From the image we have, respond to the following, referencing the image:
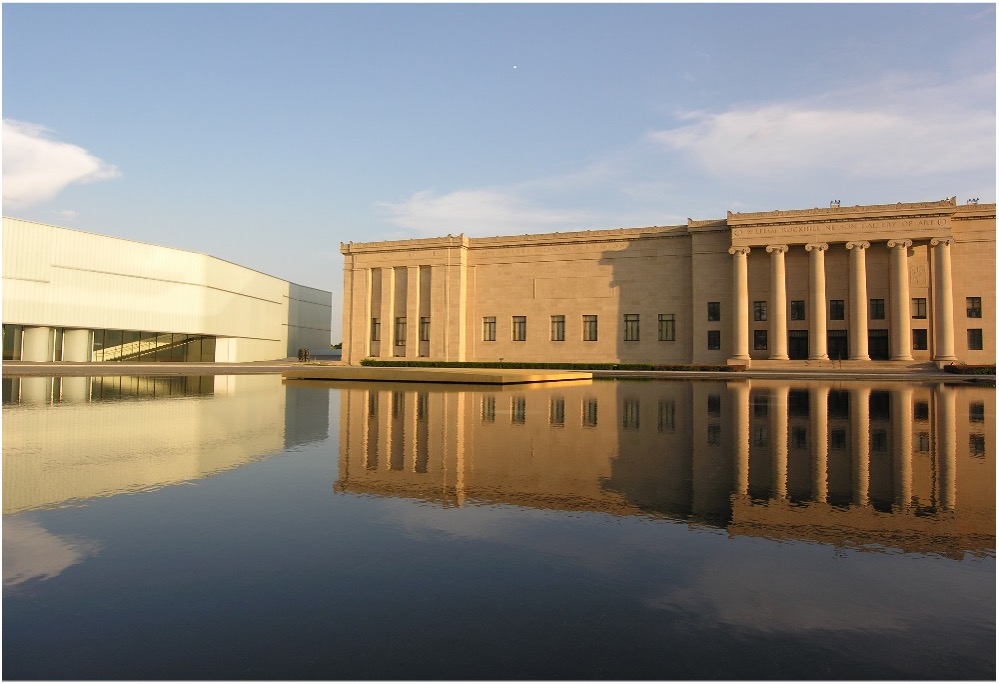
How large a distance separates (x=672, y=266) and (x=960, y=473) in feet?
161

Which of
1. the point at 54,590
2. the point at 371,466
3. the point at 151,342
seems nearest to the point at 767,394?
the point at 371,466

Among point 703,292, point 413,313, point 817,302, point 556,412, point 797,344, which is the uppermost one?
point 703,292

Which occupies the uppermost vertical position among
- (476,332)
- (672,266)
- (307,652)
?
(672,266)

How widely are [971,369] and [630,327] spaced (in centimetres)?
2493

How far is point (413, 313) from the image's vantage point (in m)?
64.9

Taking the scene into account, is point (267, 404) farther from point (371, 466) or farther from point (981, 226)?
point (981, 226)

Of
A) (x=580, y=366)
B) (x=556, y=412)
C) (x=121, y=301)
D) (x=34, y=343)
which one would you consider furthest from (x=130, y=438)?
(x=121, y=301)

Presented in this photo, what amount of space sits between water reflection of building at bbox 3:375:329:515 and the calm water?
10 centimetres

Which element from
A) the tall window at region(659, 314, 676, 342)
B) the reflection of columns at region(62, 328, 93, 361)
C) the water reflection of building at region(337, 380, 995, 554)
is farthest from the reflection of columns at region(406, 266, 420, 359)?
the water reflection of building at region(337, 380, 995, 554)

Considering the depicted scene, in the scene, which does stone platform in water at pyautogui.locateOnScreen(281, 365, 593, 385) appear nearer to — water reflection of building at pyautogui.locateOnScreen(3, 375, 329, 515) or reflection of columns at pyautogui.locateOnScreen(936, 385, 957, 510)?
water reflection of building at pyautogui.locateOnScreen(3, 375, 329, 515)

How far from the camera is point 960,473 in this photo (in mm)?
9445

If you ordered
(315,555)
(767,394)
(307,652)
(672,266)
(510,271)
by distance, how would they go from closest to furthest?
(307,652) < (315,555) < (767,394) < (672,266) < (510,271)

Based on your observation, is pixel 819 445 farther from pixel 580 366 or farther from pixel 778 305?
pixel 778 305

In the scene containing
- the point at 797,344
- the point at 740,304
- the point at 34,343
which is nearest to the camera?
the point at 740,304
